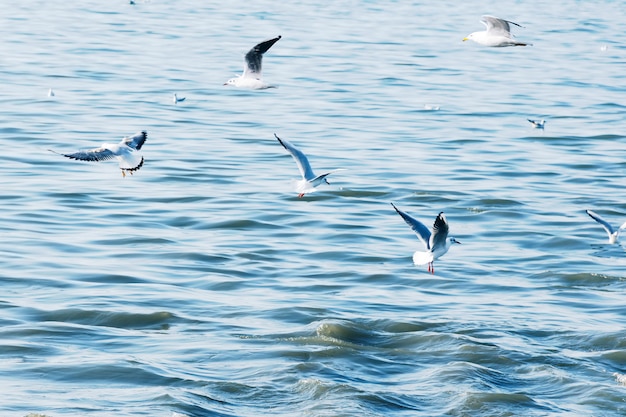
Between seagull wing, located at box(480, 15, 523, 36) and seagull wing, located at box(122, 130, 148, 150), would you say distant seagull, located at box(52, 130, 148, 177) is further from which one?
seagull wing, located at box(480, 15, 523, 36)

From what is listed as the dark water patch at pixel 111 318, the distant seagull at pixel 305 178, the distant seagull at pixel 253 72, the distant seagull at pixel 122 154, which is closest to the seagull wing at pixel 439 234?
the distant seagull at pixel 305 178

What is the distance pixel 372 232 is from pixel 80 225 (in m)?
3.89

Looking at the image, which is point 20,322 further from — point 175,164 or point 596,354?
point 175,164

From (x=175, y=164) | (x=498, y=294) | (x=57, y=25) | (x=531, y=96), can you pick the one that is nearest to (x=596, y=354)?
(x=498, y=294)

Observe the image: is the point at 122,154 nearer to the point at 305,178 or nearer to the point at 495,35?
the point at 305,178

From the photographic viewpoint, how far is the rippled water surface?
38.3ft

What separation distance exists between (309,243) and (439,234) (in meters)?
3.92

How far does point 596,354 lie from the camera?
1268cm

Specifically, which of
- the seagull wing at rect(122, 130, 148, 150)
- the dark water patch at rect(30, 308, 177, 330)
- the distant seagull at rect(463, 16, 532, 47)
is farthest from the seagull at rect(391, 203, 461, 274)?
the distant seagull at rect(463, 16, 532, 47)

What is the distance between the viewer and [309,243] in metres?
16.7

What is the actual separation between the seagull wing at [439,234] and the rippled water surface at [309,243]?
81 cm

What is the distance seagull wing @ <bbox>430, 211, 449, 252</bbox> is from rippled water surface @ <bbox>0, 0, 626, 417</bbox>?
81 centimetres

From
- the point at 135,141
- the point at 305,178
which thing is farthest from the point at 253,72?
the point at 135,141

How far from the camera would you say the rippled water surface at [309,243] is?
38.3ft
